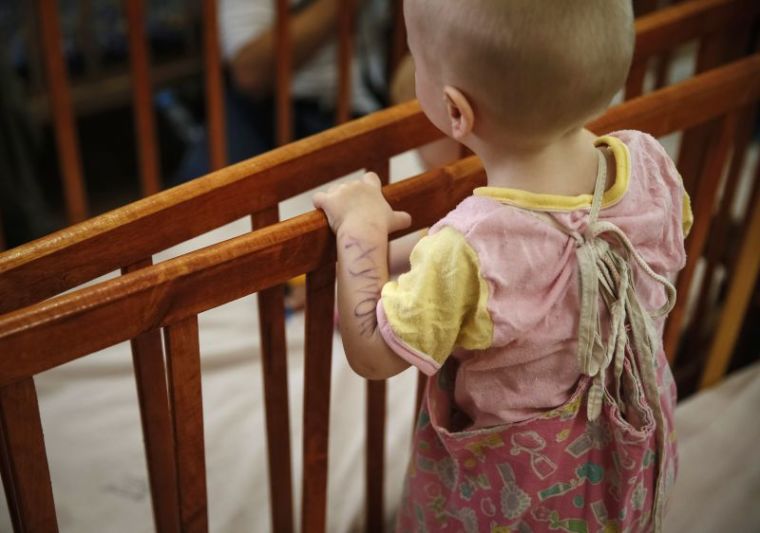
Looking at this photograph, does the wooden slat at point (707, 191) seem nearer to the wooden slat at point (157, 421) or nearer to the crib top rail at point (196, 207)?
the crib top rail at point (196, 207)

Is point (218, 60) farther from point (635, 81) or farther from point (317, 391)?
point (317, 391)

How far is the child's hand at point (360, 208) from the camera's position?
30.2 inches

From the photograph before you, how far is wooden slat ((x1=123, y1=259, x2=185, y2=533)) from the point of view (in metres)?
0.79

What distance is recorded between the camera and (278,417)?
3.05ft

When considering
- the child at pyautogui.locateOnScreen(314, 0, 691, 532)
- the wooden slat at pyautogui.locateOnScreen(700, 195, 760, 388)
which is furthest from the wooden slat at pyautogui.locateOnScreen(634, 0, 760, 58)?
the child at pyautogui.locateOnScreen(314, 0, 691, 532)

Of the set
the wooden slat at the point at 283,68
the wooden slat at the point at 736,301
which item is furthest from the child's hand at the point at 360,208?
the wooden slat at the point at 283,68

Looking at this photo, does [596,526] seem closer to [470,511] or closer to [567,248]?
[470,511]

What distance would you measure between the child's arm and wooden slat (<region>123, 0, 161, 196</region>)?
890 millimetres

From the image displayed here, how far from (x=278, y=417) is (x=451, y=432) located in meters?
0.19

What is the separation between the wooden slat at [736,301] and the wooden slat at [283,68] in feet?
2.64

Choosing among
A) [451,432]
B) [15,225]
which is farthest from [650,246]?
[15,225]

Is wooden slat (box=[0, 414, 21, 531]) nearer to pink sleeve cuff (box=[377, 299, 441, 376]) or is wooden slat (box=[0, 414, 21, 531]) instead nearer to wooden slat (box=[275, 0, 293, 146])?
pink sleeve cuff (box=[377, 299, 441, 376])

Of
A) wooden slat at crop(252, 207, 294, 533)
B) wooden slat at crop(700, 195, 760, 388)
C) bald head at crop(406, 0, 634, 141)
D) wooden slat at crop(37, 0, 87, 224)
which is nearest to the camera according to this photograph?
bald head at crop(406, 0, 634, 141)

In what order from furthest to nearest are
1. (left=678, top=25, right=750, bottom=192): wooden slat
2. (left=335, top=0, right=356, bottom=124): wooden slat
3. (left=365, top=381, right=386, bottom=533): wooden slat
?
1. (left=335, top=0, right=356, bottom=124): wooden slat
2. (left=678, top=25, right=750, bottom=192): wooden slat
3. (left=365, top=381, right=386, bottom=533): wooden slat
